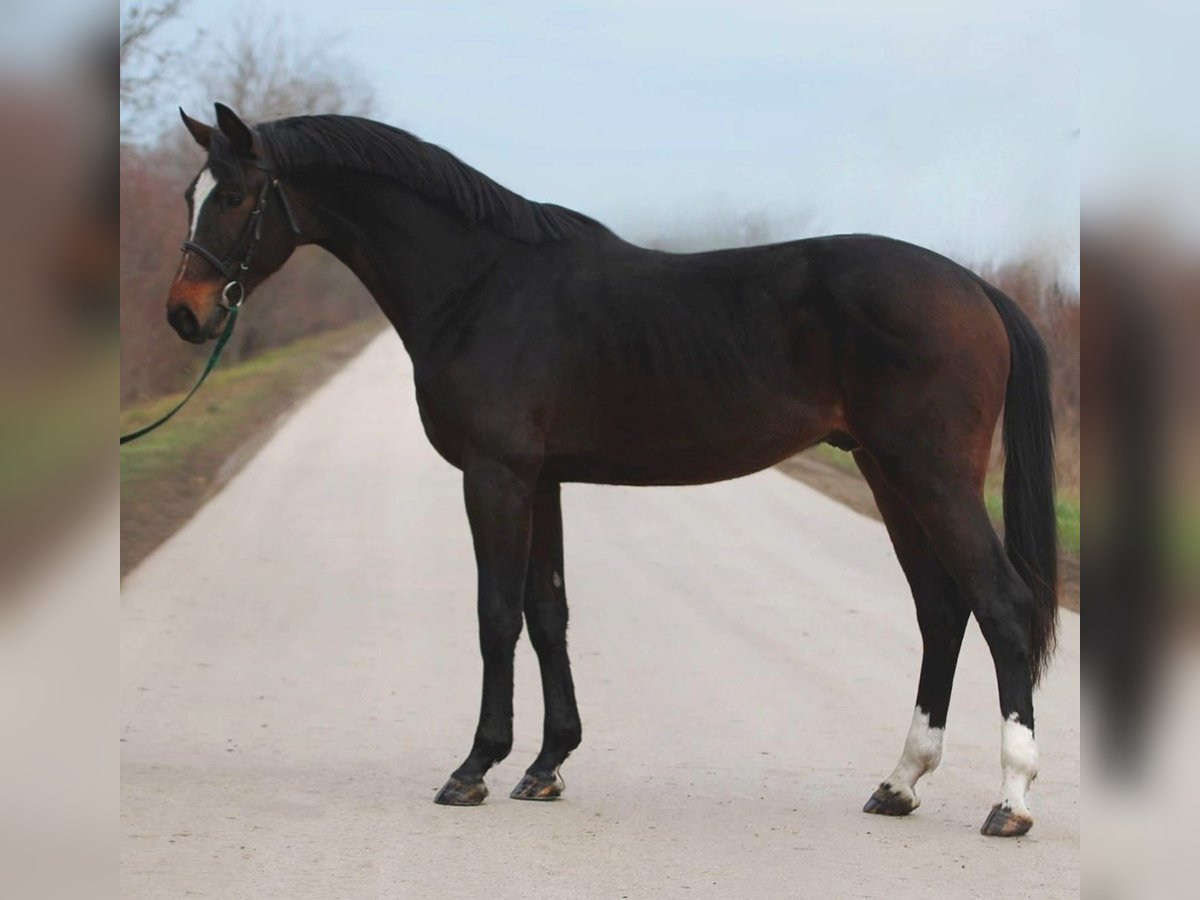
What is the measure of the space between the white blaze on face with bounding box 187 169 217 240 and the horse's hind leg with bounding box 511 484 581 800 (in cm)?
155

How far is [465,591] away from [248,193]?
502 cm

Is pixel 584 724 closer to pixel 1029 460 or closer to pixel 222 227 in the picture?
pixel 1029 460

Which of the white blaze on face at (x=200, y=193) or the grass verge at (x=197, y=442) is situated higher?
the white blaze on face at (x=200, y=193)

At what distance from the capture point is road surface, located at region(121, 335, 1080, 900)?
14.3ft

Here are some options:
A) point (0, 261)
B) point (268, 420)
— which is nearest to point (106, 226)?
point (0, 261)

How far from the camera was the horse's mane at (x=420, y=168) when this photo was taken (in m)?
5.22

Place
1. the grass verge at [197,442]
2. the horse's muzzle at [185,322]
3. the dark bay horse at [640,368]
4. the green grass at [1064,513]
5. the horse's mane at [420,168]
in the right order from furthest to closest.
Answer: the grass verge at [197,442] → the green grass at [1064,513] → the horse's mane at [420,168] → the horse's muzzle at [185,322] → the dark bay horse at [640,368]

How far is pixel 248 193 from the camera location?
504cm

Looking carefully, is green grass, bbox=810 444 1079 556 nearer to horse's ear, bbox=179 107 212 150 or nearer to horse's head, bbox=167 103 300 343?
horse's head, bbox=167 103 300 343

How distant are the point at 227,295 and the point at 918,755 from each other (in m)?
2.93

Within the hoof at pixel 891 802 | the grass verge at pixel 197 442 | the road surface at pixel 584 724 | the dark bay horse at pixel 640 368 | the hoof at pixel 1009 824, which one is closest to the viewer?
the road surface at pixel 584 724

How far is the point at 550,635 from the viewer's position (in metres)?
5.42

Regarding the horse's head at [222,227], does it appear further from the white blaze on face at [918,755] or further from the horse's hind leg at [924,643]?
the white blaze on face at [918,755]

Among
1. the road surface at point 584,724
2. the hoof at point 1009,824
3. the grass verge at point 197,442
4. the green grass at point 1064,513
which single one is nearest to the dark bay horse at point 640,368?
the hoof at point 1009,824
